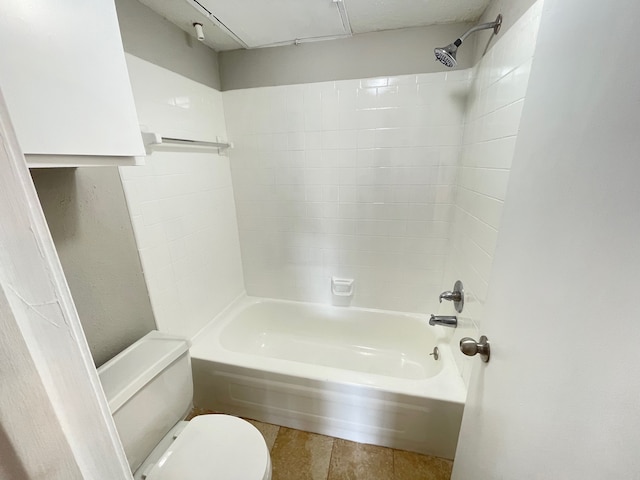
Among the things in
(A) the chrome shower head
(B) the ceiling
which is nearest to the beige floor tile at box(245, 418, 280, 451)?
(A) the chrome shower head

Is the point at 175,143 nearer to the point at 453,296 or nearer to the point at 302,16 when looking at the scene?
the point at 302,16

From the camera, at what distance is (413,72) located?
4.91 ft

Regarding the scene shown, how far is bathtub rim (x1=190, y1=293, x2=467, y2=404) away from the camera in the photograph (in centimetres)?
122

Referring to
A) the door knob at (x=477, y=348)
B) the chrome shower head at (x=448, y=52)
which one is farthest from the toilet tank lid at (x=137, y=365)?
the chrome shower head at (x=448, y=52)

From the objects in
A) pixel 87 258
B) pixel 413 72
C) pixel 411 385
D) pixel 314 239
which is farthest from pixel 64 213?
pixel 413 72

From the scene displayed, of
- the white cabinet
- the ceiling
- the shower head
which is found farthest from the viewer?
the ceiling

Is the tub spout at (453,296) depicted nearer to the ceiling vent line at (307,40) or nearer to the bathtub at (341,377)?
the bathtub at (341,377)

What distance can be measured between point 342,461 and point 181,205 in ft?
5.25

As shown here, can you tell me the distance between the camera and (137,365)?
1.01 metres

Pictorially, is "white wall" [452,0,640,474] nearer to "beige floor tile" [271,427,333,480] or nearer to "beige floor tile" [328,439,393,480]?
"beige floor tile" [328,439,393,480]

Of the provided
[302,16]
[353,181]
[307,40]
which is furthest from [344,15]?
[353,181]

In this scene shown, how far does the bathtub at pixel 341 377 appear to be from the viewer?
48.8 inches

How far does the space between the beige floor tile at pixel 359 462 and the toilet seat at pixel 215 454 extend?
1.70ft

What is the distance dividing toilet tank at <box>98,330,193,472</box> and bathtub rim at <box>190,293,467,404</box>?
282 millimetres
